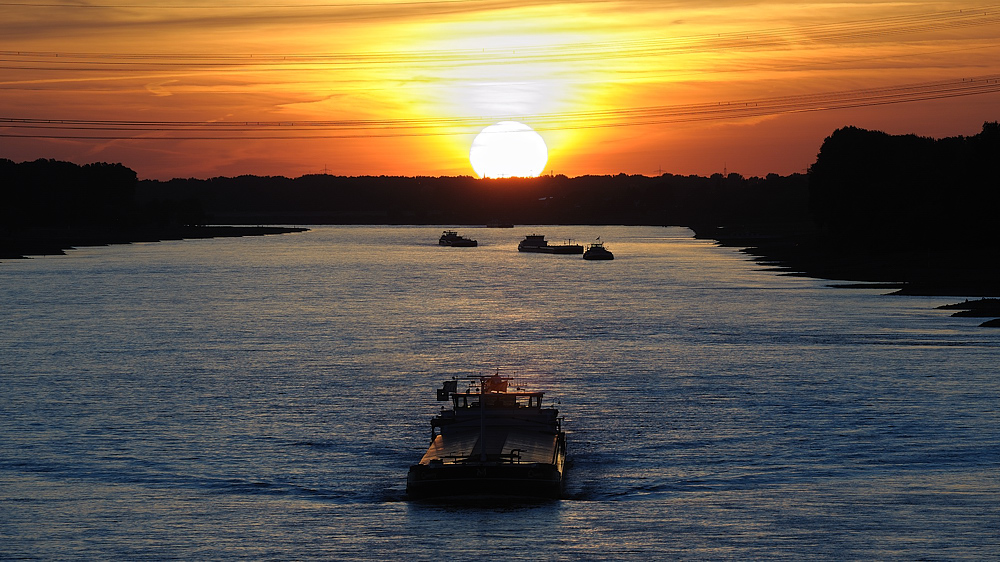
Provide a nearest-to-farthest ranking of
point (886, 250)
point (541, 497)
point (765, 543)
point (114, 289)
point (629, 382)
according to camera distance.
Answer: point (765, 543) → point (541, 497) → point (629, 382) → point (114, 289) → point (886, 250)

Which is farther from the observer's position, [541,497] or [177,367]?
[177,367]

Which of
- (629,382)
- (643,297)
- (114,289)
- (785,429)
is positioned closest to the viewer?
(785,429)

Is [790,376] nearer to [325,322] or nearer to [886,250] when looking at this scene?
[325,322]

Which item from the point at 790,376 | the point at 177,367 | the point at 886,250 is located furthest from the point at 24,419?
the point at 886,250

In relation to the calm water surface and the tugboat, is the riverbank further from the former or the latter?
the tugboat

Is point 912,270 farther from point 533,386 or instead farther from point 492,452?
point 492,452

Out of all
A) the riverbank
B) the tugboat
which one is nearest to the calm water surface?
the tugboat
